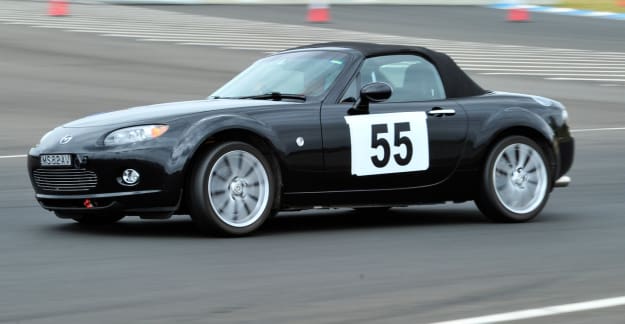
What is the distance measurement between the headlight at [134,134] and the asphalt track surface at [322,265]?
65cm

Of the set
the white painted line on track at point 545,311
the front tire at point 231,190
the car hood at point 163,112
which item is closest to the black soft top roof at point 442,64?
the car hood at point 163,112

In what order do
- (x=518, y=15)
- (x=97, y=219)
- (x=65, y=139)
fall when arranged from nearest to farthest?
(x=65, y=139)
(x=97, y=219)
(x=518, y=15)

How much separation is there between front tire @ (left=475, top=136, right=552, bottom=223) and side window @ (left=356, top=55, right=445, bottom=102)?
0.65 meters

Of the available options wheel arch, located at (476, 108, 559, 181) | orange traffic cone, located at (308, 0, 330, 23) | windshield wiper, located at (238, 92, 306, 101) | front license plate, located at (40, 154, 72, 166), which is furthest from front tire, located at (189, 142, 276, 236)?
orange traffic cone, located at (308, 0, 330, 23)

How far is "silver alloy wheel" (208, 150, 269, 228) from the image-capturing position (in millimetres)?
8422

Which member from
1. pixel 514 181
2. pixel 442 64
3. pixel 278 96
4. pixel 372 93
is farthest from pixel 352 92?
pixel 514 181

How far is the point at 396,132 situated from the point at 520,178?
3.88ft

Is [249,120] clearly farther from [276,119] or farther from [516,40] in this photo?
[516,40]

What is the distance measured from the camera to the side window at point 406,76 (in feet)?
30.6

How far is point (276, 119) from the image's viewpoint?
8664 millimetres

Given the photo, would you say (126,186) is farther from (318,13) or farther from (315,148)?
(318,13)

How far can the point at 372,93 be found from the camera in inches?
350

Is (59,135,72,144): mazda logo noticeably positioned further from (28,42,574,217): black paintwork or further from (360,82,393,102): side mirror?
(360,82,393,102): side mirror

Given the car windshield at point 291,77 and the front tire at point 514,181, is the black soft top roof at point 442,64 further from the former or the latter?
the front tire at point 514,181
